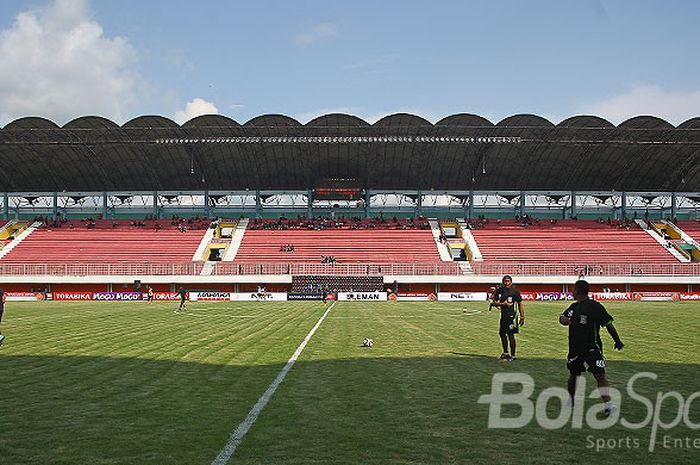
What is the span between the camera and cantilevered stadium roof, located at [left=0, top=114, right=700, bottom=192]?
62281mm

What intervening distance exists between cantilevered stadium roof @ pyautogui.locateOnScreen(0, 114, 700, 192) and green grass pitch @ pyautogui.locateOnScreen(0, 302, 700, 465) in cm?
4516

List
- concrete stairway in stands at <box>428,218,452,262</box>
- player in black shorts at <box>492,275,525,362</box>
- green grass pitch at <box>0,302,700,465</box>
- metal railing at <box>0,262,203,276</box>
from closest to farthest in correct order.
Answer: green grass pitch at <box>0,302,700,465</box> < player in black shorts at <box>492,275,525,362</box> < metal railing at <box>0,262,203,276</box> < concrete stairway in stands at <box>428,218,452,262</box>

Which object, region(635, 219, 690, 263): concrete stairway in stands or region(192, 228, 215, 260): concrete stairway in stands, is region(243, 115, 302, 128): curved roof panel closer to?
region(192, 228, 215, 260): concrete stairway in stands

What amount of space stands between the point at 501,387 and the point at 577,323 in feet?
7.56

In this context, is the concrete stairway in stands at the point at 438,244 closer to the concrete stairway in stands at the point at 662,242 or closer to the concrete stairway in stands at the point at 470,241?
the concrete stairway in stands at the point at 470,241

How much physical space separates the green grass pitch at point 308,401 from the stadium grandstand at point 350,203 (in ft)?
134

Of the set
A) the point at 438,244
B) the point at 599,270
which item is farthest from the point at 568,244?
the point at 438,244

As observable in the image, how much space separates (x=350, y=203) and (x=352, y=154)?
8217mm

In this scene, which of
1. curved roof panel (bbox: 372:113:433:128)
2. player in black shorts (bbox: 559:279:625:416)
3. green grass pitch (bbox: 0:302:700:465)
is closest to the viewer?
green grass pitch (bbox: 0:302:700:465)

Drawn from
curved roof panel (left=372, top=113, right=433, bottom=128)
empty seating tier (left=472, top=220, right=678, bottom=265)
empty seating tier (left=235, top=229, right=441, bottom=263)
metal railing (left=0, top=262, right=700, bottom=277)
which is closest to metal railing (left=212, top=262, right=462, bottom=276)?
metal railing (left=0, top=262, right=700, bottom=277)

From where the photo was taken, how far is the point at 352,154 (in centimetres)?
6981

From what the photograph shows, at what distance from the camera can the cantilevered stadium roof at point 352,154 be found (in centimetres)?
6228

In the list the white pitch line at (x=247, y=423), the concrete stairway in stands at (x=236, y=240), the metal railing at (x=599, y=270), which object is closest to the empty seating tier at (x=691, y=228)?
the metal railing at (x=599, y=270)

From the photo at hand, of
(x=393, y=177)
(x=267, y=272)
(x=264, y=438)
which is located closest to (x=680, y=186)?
(x=393, y=177)
